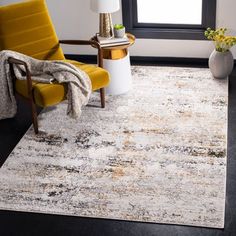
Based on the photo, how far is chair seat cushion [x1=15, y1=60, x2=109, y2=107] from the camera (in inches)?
166

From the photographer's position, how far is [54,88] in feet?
13.9

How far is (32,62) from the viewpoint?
4.57 m

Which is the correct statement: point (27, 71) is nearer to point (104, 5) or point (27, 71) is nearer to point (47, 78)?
point (47, 78)

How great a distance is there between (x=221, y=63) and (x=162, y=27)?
784mm

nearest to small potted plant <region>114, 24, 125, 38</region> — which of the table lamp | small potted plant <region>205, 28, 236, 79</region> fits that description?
the table lamp

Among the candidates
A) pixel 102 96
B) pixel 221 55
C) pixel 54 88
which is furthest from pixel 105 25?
pixel 221 55

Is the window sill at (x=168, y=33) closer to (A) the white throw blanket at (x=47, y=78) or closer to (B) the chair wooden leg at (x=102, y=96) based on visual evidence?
(B) the chair wooden leg at (x=102, y=96)

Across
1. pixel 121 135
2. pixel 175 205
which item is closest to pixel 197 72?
pixel 121 135

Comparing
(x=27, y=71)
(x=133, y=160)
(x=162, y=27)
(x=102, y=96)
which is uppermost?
(x=27, y=71)

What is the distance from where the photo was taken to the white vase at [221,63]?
5012mm

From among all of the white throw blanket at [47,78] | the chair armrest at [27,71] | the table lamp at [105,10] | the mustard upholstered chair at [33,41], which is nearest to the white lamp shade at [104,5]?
the table lamp at [105,10]

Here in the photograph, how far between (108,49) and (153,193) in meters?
1.60

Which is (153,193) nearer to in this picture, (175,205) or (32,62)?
(175,205)

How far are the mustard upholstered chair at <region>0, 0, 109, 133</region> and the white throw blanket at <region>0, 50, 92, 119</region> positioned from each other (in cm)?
5
